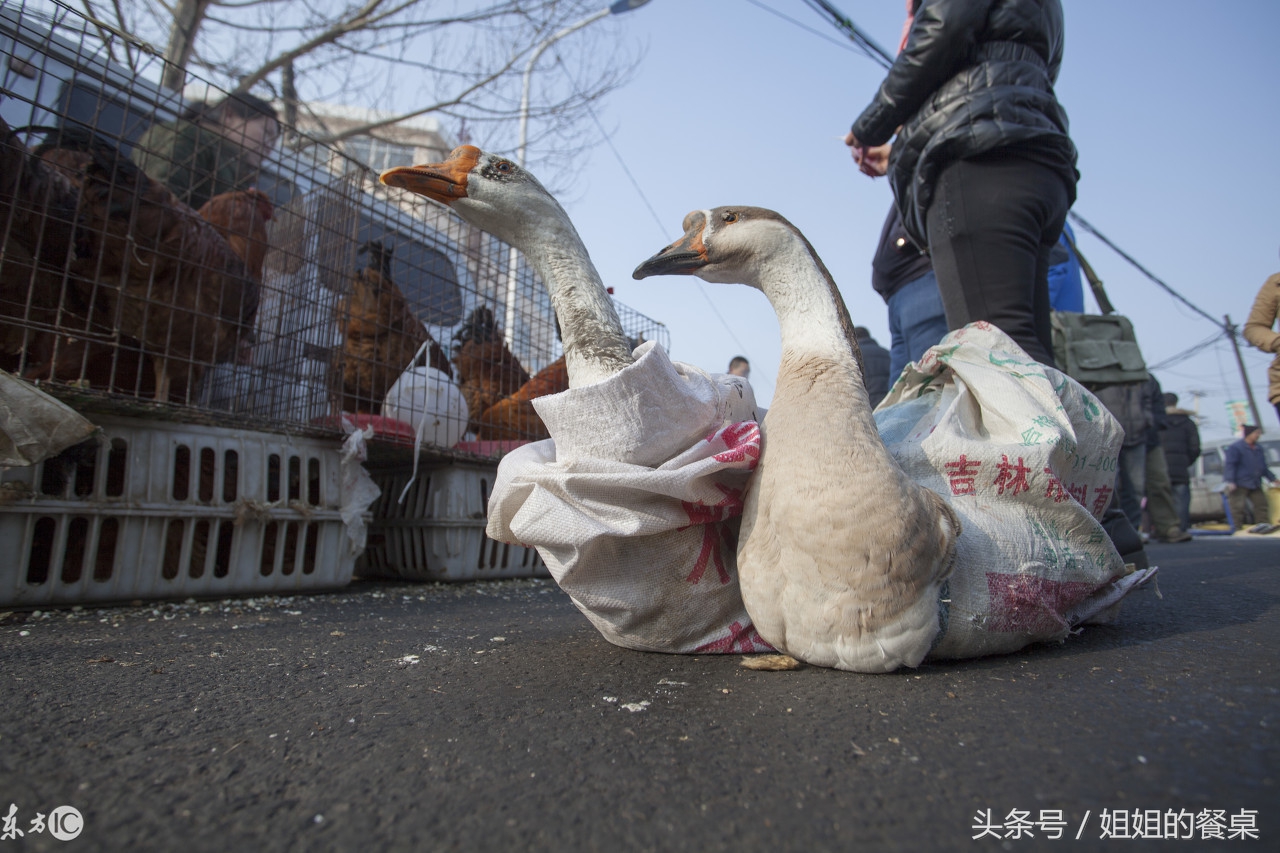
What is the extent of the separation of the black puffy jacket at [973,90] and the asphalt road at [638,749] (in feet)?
4.99

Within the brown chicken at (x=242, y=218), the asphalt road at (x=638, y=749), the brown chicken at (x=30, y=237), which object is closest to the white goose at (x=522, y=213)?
the asphalt road at (x=638, y=749)

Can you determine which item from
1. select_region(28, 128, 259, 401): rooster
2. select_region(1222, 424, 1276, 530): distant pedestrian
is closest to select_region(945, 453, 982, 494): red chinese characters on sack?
select_region(28, 128, 259, 401): rooster

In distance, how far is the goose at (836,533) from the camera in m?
1.10

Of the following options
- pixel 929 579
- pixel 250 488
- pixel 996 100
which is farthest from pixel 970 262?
pixel 250 488

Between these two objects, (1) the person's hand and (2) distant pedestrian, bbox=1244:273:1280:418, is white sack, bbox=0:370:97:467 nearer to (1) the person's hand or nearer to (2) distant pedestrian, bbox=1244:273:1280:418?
(1) the person's hand

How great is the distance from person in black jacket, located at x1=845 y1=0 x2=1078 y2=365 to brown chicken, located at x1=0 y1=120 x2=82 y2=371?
308 cm

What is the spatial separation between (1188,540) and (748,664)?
6656 millimetres

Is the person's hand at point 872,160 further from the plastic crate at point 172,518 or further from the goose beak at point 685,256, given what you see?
the plastic crate at point 172,518

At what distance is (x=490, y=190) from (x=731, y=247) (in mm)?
644

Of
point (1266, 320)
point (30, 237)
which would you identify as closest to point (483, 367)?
point (30, 237)

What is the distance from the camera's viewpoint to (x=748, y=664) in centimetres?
130

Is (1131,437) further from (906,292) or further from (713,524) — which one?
(713,524)

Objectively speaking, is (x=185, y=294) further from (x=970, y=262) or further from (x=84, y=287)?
(x=970, y=262)

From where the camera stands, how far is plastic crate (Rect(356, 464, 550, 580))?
327 centimetres
